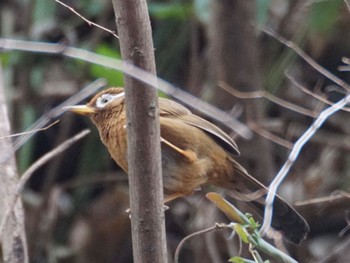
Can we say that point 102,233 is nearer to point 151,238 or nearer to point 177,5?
point 177,5

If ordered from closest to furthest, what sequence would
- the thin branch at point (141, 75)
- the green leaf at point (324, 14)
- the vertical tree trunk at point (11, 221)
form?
the thin branch at point (141, 75)
the vertical tree trunk at point (11, 221)
the green leaf at point (324, 14)

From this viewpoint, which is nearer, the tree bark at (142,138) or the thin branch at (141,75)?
the thin branch at (141,75)

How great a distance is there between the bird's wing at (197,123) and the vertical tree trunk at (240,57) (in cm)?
83

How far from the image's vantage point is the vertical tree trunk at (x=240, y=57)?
15.0 feet

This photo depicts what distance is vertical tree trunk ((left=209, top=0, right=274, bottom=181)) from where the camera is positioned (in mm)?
4574

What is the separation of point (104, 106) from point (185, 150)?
1.23ft

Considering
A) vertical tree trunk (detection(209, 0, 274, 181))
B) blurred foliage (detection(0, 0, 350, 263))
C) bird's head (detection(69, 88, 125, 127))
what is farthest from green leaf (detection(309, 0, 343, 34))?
bird's head (detection(69, 88, 125, 127))

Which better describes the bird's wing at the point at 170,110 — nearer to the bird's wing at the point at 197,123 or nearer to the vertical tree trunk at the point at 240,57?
the bird's wing at the point at 197,123

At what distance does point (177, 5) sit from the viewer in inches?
208

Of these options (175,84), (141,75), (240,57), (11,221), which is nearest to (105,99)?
(11,221)

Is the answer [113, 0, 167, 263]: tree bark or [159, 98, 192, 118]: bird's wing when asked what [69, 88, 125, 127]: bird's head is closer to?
[159, 98, 192, 118]: bird's wing

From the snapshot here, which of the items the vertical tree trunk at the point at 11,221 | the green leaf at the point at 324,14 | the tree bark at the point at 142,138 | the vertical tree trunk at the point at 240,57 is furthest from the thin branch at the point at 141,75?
the vertical tree trunk at the point at 240,57

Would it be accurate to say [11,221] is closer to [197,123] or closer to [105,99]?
[105,99]

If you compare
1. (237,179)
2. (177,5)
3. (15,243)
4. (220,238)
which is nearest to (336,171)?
(220,238)
